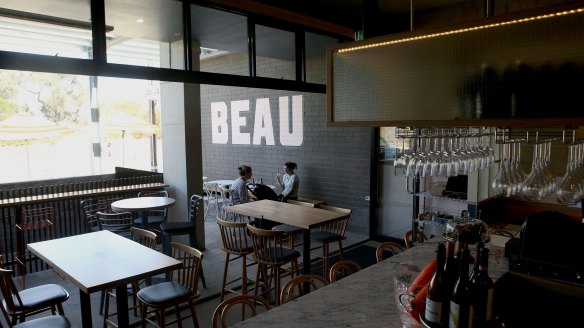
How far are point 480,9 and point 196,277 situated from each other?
413 cm

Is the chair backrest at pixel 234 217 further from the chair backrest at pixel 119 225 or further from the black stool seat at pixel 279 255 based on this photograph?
the black stool seat at pixel 279 255

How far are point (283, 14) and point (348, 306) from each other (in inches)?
113

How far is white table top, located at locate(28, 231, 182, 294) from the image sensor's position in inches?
99.0

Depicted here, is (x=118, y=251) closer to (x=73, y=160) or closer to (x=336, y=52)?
(x=336, y=52)

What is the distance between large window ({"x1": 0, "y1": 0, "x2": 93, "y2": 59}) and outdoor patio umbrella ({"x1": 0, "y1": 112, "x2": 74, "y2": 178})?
4.97 metres

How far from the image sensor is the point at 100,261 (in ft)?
9.32

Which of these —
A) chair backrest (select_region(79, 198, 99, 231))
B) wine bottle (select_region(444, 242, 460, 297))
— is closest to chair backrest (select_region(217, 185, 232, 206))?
chair backrest (select_region(79, 198, 99, 231))

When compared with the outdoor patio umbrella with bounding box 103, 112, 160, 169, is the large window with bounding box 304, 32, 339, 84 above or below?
above

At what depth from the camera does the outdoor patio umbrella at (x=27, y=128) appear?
704cm

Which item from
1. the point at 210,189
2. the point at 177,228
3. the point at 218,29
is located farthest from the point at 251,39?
the point at 210,189

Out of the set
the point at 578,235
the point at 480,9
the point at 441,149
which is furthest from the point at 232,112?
the point at 578,235

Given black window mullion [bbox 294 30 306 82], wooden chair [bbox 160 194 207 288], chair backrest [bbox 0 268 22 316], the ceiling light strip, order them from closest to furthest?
the ceiling light strip < chair backrest [bbox 0 268 22 316] < black window mullion [bbox 294 30 306 82] < wooden chair [bbox 160 194 207 288]

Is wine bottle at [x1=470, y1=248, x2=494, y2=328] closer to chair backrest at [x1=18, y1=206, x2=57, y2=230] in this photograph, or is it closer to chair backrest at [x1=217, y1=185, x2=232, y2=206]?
chair backrest at [x1=18, y1=206, x2=57, y2=230]

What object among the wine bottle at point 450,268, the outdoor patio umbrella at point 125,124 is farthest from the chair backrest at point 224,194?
the wine bottle at point 450,268
